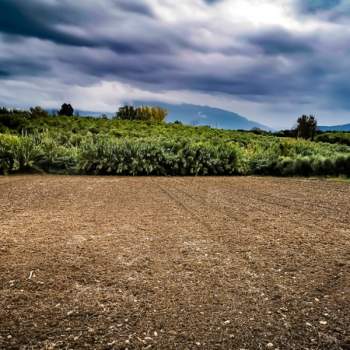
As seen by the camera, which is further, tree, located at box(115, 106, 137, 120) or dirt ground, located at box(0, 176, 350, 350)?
tree, located at box(115, 106, 137, 120)

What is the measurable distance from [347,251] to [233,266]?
1188 millimetres

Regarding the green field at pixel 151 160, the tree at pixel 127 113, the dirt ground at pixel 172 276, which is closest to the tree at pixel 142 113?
the tree at pixel 127 113

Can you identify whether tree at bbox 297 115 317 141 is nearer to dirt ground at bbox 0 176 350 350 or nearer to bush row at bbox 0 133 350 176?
bush row at bbox 0 133 350 176

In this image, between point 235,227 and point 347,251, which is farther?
point 235,227

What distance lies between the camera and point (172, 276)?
2.97 meters

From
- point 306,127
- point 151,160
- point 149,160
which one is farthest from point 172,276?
point 306,127

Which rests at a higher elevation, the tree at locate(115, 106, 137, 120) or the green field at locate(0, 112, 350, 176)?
the tree at locate(115, 106, 137, 120)

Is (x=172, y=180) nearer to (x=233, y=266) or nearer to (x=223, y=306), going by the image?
(x=233, y=266)

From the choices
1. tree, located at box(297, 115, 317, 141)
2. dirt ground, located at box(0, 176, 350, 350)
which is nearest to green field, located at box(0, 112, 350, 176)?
dirt ground, located at box(0, 176, 350, 350)

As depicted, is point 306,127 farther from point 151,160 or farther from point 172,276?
point 172,276

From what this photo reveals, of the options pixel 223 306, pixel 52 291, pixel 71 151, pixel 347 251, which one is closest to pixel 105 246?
pixel 52 291

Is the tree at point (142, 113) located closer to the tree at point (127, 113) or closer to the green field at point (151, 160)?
the tree at point (127, 113)

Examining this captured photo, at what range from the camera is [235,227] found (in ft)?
14.6

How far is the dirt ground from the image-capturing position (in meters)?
2.20
